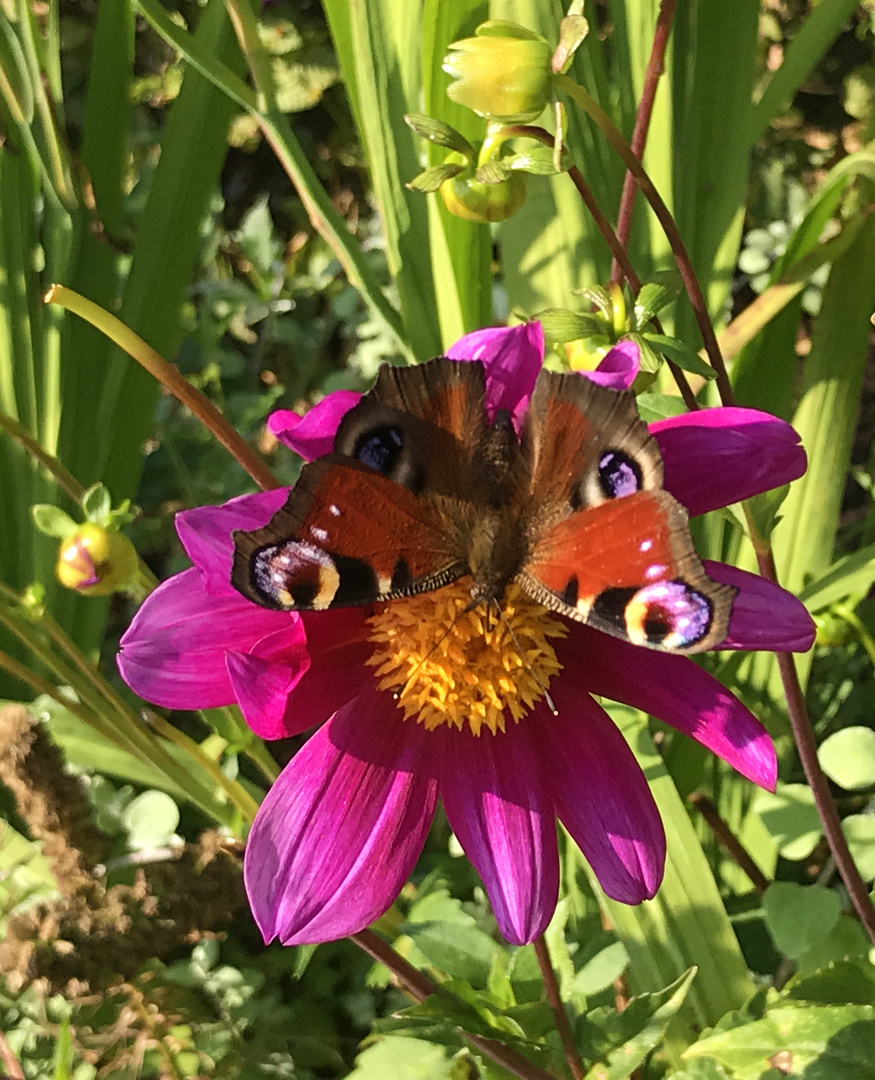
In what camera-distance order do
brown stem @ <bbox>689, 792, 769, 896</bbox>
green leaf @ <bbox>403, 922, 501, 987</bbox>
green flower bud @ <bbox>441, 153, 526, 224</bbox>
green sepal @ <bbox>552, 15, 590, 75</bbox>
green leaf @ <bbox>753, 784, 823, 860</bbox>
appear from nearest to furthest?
green sepal @ <bbox>552, 15, 590, 75</bbox> → green flower bud @ <bbox>441, 153, 526, 224</bbox> → green leaf @ <bbox>403, 922, 501, 987</bbox> → green leaf @ <bbox>753, 784, 823, 860</bbox> → brown stem @ <bbox>689, 792, 769, 896</bbox>

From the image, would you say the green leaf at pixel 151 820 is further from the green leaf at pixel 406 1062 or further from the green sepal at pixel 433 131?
the green sepal at pixel 433 131

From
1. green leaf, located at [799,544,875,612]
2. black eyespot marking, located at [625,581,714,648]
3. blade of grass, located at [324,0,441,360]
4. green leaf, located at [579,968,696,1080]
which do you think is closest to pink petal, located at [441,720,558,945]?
green leaf, located at [579,968,696,1080]

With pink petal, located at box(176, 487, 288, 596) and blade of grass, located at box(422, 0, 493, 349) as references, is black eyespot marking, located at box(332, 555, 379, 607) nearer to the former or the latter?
pink petal, located at box(176, 487, 288, 596)

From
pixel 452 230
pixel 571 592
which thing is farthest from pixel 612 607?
pixel 452 230

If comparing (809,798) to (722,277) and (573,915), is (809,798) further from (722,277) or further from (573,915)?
(722,277)

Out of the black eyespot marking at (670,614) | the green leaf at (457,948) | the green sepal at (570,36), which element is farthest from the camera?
the green leaf at (457,948)

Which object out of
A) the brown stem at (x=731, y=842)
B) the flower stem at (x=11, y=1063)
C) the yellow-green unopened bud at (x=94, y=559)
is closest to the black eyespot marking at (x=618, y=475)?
the yellow-green unopened bud at (x=94, y=559)
